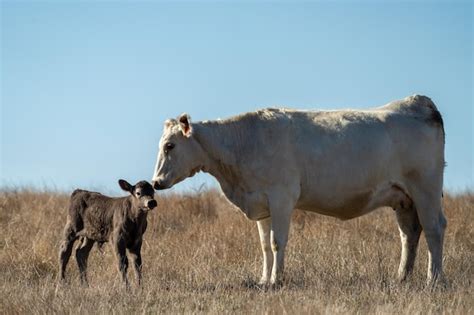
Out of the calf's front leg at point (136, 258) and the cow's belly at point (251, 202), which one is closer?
the calf's front leg at point (136, 258)

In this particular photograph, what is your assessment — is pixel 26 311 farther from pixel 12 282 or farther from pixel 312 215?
pixel 312 215

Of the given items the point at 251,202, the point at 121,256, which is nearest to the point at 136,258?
the point at 121,256

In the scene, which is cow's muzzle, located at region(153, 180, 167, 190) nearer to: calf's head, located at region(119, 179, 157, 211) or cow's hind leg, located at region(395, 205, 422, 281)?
calf's head, located at region(119, 179, 157, 211)

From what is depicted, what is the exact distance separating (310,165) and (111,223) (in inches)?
99.5

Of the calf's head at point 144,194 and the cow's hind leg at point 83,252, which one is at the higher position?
the calf's head at point 144,194

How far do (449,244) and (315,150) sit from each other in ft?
11.6

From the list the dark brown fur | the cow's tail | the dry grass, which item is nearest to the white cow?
the cow's tail

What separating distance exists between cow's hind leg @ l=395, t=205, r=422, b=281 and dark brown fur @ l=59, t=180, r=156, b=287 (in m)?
3.25

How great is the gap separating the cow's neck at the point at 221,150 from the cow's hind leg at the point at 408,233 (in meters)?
2.27

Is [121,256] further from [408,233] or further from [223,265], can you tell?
[408,233]

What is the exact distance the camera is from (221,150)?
11328 millimetres

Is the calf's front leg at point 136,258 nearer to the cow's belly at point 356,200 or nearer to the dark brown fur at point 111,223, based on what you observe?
the dark brown fur at point 111,223

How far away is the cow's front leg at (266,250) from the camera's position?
11288 mm

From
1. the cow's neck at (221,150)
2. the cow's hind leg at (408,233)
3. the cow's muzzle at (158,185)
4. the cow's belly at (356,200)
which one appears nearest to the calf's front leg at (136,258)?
the cow's muzzle at (158,185)
